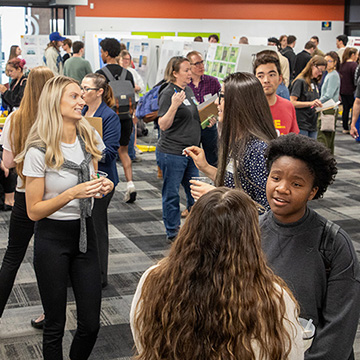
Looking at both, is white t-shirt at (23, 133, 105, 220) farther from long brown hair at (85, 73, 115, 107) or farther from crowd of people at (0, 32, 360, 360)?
long brown hair at (85, 73, 115, 107)

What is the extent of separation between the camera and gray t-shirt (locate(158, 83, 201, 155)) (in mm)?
5188

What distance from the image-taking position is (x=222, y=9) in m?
20.1

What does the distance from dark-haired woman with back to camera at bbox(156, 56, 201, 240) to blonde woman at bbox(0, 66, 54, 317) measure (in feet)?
6.43

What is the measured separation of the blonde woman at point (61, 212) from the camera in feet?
8.89

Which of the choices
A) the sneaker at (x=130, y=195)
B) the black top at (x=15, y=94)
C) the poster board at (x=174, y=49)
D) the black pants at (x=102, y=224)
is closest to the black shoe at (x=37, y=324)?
the black pants at (x=102, y=224)

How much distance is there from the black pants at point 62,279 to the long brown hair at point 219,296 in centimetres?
131

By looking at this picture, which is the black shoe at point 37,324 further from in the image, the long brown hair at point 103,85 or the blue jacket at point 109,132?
the long brown hair at point 103,85

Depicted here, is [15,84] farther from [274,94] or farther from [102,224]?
[274,94]

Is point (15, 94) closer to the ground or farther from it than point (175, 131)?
farther from it

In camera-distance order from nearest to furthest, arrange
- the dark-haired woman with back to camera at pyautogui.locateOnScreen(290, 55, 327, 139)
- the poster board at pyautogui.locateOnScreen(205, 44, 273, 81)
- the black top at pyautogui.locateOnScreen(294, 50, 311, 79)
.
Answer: the dark-haired woman with back to camera at pyautogui.locateOnScreen(290, 55, 327, 139), the poster board at pyautogui.locateOnScreen(205, 44, 273, 81), the black top at pyautogui.locateOnScreen(294, 50, 311, 79)

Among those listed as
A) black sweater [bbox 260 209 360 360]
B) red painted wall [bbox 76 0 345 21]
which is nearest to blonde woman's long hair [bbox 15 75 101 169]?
black sweater [bbox 260 209 360 360]

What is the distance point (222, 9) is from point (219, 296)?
64.4 ft

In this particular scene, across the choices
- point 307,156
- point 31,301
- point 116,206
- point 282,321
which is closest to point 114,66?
point 116,206

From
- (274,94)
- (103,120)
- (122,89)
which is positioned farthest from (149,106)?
(103,120)
